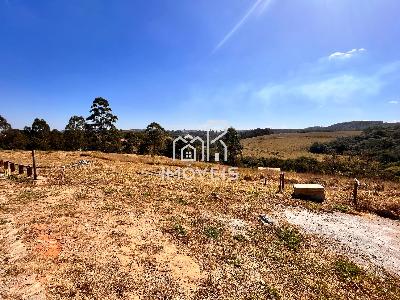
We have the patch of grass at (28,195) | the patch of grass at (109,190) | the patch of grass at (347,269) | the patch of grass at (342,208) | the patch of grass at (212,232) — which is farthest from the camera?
the patch of grass at (109,190)

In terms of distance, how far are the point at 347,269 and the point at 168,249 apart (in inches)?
217

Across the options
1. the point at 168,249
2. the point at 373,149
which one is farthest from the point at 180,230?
the point at 373,149

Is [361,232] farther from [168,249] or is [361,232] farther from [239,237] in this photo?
[168,249]

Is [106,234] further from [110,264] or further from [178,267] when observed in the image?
[178,267]

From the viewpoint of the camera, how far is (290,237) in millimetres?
11570

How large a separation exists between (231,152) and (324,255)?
52363mm

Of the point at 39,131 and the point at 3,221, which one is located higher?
the point at 39,131

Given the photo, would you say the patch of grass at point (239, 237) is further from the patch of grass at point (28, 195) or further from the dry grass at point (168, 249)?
the patch of grass at point (28, 195)

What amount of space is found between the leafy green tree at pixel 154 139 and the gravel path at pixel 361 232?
47.3 m

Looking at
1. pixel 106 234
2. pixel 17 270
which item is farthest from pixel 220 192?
pixel 17 270

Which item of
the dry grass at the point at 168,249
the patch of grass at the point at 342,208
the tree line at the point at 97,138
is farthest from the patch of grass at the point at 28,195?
the tree line at the point at 97,138

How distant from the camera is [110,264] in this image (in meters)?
9.20

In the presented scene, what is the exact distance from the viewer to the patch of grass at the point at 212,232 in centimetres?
1154

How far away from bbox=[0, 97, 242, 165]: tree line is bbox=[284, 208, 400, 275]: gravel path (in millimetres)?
43071
